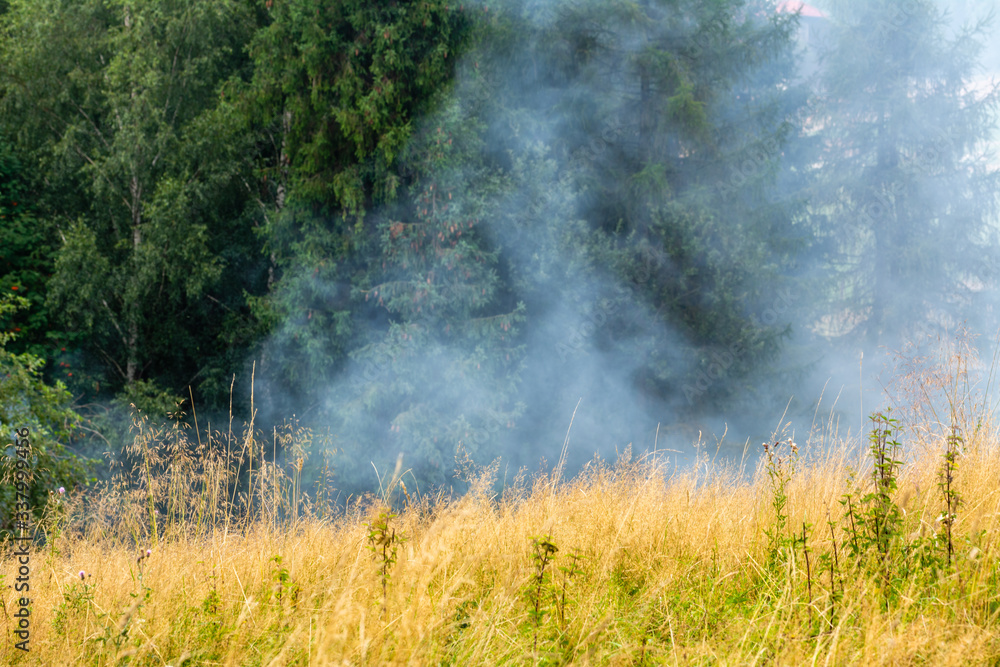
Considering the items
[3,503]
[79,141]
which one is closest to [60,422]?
[3,503]

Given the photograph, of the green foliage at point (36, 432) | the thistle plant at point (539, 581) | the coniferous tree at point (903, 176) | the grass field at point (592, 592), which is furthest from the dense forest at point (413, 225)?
the thistle plant at point (539, 581)

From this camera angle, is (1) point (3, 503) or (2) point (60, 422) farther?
(2) point (60, 422)

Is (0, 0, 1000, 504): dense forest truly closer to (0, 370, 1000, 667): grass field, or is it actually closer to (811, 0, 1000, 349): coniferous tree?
(811, 0, 1000, 349): coniferous tree

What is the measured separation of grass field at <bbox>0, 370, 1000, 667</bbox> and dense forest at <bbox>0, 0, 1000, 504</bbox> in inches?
265

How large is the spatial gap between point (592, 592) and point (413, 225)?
7.81 m

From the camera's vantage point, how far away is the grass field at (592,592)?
2072 mm

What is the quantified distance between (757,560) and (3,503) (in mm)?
5552

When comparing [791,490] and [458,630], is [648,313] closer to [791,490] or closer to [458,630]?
[791,490]

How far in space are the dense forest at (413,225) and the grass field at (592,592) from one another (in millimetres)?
6730

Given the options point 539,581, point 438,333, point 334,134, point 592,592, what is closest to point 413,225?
point 438,333

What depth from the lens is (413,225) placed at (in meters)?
9.81

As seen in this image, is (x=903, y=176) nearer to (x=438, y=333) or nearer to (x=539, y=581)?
(x=438, y=333)

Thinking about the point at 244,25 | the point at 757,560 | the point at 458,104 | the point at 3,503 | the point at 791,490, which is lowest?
the point at 3,503

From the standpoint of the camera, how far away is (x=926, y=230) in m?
14.3
